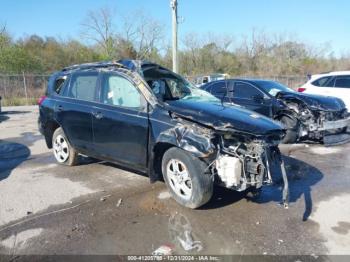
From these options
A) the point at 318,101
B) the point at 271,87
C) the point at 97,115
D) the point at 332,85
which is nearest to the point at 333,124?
the point at 318,101

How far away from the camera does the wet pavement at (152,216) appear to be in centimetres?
368

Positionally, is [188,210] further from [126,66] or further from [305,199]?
[126,66]

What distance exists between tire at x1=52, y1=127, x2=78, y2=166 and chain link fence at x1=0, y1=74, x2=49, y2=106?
18.7 meters

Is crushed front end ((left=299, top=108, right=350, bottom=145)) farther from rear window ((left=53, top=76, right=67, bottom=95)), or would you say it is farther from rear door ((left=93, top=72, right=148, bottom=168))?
rear window ((left=53, top=76, right=67, bottom=95))

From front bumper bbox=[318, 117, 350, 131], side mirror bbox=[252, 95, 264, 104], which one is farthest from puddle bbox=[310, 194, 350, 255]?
side mirror bbox=[252, 95, 264, 104]

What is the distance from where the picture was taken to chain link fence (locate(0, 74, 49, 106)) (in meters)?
24.8

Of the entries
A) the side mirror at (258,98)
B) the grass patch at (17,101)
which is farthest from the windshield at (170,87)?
the grass patch at (17,101)

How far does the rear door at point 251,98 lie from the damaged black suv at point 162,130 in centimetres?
319

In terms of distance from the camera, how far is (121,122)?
523cm

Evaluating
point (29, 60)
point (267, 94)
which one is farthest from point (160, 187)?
point (29, 60)

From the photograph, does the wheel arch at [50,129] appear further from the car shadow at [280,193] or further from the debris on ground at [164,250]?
the debris on ground at [164,250]

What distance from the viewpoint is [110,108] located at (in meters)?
5.43

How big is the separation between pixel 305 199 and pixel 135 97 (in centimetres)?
286

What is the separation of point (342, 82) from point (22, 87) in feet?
73.8
